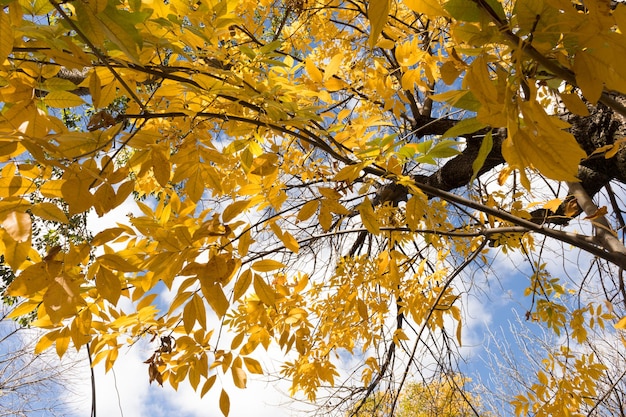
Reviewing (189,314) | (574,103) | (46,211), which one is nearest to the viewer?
(574,103)

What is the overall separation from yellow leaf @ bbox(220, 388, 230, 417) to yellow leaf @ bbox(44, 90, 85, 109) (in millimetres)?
680

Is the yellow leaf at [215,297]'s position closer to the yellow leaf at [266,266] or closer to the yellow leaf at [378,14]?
the yellow leaf at [266,266]

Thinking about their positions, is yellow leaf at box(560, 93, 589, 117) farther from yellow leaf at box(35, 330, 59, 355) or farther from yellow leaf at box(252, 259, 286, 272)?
yellow leaf at box(35, 330, 59, 355)

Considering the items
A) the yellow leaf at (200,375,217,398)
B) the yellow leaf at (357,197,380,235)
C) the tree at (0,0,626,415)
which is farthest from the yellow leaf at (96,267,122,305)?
the yellow leaf at (357,197,380,235)

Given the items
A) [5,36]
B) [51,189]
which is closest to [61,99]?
[51,189]

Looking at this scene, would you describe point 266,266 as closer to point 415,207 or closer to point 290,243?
point 290,243

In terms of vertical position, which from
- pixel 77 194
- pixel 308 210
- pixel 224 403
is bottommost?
pixel 224 403

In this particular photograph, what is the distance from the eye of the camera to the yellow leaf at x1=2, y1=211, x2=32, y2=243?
0.56 meters

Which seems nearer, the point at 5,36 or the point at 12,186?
the point at 5,36

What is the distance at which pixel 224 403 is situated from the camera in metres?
0.96

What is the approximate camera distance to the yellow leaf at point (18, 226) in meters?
0.56

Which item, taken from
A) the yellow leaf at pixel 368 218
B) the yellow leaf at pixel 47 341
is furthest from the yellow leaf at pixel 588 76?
the yellow leaf at pixel 47 341

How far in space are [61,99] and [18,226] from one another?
253mm

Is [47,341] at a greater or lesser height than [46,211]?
lesser
